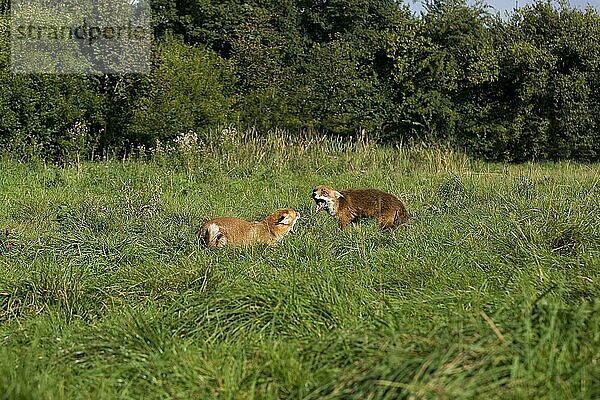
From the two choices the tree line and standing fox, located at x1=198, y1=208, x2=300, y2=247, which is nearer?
standing fox, located at x1=198, y1=208, x2=300, y2=247

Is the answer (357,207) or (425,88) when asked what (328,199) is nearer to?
(357,207)

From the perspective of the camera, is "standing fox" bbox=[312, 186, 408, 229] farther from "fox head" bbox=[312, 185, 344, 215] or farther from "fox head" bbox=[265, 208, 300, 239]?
"fox head" bbox=[265, 208, 300, 239]

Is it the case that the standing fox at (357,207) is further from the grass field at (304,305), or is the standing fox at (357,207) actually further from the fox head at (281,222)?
the fox head at (281,222)

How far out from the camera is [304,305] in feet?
16.0

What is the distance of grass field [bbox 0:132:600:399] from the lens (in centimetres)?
346

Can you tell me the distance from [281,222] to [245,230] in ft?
1.48

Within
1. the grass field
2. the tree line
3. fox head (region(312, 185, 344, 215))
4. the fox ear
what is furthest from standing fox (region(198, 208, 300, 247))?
the tree line

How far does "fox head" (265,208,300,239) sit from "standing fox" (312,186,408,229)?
3.61ft

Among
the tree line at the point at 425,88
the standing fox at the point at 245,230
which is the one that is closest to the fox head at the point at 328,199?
the standing fox at the point at 245,230

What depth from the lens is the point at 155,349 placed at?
14.1 ft

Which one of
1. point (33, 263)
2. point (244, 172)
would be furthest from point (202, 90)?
point (33, 263)

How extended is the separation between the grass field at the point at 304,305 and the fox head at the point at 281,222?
0.33ft

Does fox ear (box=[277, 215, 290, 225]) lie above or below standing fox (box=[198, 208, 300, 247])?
above

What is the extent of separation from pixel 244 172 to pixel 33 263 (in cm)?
774
